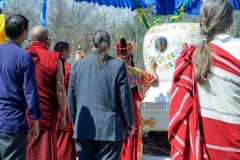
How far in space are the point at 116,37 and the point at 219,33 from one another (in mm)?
21015

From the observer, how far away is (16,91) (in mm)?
3135

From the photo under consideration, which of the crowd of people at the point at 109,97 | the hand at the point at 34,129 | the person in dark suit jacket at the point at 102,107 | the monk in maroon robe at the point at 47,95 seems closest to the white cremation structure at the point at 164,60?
the crowd of people at the point at 109,97

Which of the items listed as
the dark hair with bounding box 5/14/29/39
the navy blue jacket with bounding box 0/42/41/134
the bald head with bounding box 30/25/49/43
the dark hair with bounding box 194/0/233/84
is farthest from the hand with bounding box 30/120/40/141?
the dark hair with bounding box 194/0/233/84

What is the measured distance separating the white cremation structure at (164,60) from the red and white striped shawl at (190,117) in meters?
3.44

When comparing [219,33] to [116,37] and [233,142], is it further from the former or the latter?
[116,37]

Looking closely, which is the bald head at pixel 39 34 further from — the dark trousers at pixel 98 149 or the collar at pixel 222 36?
the collar at pixel 222 36

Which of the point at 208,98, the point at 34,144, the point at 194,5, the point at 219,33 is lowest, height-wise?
the point at 34,144

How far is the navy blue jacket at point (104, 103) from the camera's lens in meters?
3.41

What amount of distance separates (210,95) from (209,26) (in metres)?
0.32

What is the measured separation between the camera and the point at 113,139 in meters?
3.39

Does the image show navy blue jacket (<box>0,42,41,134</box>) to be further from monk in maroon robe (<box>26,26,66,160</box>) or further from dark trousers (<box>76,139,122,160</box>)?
monk in maroon robe (<box>26,26,66,160</box>)

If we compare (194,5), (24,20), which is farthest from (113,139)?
(194,5)

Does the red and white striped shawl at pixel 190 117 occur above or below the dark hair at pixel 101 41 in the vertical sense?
below

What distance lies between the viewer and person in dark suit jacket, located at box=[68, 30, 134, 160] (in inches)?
134
